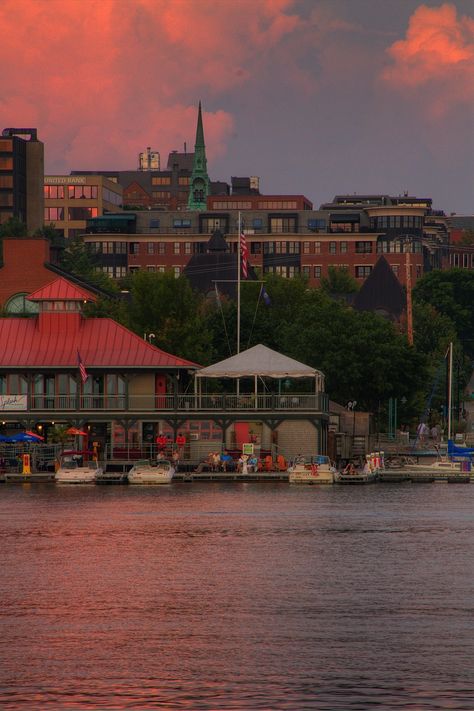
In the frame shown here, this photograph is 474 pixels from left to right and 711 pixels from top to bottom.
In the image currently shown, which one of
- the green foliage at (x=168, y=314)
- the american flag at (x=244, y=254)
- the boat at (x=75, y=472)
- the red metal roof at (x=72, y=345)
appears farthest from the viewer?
the green foliage at (x=168, y=314)

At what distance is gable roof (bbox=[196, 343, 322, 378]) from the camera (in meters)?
105

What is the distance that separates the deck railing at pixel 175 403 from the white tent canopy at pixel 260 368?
5.18ft

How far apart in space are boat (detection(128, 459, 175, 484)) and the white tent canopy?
369 inches

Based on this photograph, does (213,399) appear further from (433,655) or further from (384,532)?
(433,655)

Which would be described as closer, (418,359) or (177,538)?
(177,538)

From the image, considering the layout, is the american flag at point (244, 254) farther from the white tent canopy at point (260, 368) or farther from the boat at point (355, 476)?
the boat at point (355, 476)

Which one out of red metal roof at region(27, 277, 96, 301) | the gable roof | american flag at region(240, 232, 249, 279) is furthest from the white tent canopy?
red metal roof at region(27, 277, 96, 301)

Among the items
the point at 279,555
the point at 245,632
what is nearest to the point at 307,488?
the point at 279,555

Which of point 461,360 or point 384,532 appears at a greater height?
point 461,360

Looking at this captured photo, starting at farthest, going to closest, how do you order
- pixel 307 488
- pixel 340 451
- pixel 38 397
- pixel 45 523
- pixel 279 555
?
pixel 340 451
pixel 38 397
pixel 307 488
pixel 45 523
pixel 279 555

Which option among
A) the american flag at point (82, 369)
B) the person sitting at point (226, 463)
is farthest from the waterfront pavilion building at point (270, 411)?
the american flag at point (82, 369)

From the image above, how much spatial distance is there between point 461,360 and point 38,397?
9398 cm

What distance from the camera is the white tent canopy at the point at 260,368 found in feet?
344

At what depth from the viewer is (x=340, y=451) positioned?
4589 inches
